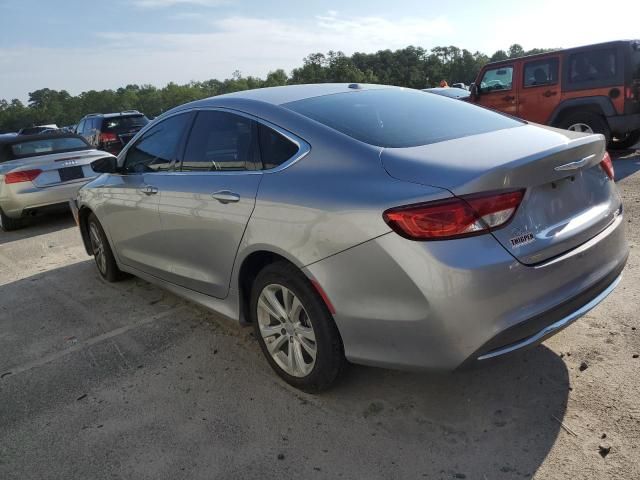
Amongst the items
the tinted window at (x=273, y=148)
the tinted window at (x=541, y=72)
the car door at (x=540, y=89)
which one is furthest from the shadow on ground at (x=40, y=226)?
the tinted window at (x=541, y=72)

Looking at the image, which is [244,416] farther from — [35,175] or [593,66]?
[593,66]

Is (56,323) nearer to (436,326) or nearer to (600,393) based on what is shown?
(436,326)

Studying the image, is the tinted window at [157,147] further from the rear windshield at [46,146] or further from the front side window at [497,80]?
the front side window at [497,80]

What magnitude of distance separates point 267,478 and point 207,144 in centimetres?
211

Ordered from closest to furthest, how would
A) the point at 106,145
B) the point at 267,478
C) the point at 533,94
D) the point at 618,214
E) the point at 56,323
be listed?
the point at 267,478 < the point at 618,214 < the point at 56,323 < the point at 533,94 < the point at 106,145

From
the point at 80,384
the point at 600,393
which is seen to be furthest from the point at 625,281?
the point at 80,384

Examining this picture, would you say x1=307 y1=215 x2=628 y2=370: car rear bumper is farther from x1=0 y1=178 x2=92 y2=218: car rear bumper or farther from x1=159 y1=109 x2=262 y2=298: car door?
x1=0 y1=178 x2=92 y2=218: car rear bumper

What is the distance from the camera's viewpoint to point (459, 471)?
2.26 metres

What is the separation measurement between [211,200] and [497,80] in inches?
333

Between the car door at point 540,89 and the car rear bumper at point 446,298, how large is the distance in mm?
7498

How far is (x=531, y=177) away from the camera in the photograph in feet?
7.56

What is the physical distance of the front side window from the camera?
9.86 meters

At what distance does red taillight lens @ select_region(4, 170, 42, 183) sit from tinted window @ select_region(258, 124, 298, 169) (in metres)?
6.25

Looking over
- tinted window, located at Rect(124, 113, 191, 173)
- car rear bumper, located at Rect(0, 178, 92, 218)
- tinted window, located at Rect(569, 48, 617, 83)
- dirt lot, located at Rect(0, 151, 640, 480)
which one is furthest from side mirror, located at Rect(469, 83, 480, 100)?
tinted window, located at Rect(124, 113, 191, 173)
